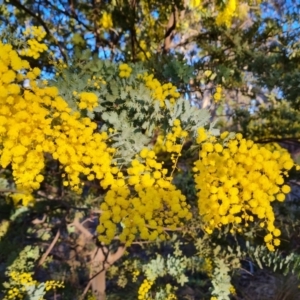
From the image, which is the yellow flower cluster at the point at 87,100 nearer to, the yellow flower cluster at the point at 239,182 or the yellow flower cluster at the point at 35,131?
the yellow flower cluster at the point at 35,131

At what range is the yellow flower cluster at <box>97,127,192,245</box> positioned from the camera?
147 centimetres

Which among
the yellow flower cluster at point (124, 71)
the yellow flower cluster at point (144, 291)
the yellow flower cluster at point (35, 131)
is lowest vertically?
the yellow flower cluster at point (144, 291)

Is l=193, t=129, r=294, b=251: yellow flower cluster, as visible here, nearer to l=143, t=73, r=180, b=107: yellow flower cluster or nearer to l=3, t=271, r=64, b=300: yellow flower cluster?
l=143, t=73, r=180, b=107: yellow flower cluster

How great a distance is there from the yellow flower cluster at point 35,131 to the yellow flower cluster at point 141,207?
3.2 inches

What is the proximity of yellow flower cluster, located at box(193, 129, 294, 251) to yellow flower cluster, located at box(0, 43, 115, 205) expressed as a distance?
37 cm

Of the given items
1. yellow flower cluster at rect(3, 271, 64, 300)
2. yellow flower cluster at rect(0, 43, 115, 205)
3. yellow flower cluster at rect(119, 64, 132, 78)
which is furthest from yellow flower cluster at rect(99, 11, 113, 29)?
yellow flower cluster at rect(0, 43, 115, 205)

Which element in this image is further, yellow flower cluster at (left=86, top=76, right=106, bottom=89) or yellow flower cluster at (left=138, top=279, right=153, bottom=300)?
yellow flower cluster at (left=138, top=279, right=153, bottom=300)

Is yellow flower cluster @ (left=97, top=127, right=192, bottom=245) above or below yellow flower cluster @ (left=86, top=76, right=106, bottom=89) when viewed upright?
below

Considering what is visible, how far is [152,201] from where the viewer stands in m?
1.48

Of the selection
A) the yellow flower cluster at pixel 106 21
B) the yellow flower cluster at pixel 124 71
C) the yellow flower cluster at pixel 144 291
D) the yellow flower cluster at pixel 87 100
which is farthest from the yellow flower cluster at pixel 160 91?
the yellow flower cluster at pixel 144 291

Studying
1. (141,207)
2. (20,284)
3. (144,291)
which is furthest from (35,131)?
(144,291)

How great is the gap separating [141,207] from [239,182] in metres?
0.36

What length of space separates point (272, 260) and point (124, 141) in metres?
2.17

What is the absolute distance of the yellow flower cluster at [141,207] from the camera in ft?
4.83
